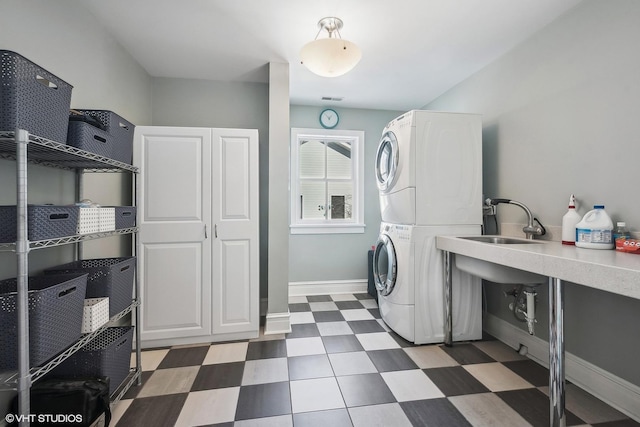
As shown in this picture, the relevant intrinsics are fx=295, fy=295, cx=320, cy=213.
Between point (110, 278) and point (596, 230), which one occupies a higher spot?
point (596, 230)

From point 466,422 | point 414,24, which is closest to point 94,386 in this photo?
point 466,422

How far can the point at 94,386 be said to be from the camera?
1393 millimetres

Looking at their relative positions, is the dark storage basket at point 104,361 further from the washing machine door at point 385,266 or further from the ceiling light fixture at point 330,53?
the ceiling light fixture at point 330,53

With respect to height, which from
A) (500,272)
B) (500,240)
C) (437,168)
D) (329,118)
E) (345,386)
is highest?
(329,118)

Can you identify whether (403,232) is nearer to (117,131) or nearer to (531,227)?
(531,227)

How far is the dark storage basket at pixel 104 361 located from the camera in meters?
1.50

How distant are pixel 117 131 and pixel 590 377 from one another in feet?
10.3

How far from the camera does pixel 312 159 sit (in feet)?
12.6

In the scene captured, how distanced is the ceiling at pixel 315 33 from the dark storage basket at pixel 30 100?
3.48 ft

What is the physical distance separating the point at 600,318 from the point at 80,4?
12.2 feet

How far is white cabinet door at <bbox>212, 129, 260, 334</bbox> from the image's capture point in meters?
2.41

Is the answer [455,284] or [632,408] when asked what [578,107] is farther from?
[632,408]

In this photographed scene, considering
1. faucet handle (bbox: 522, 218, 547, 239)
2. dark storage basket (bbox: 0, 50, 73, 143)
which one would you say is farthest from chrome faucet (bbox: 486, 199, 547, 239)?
dark storage basket (bbox: 0, 50, 73, 143)

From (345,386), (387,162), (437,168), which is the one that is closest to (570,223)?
(437,168)
